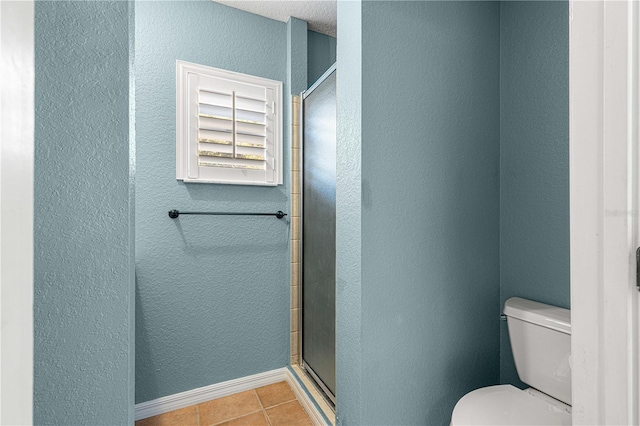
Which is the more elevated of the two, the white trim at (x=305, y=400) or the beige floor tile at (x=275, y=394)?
the white trim at (x=305, y=400)

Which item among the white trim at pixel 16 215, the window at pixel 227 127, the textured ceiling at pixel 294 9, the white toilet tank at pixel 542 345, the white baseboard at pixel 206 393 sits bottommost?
the white baseboard at pixel 206 393

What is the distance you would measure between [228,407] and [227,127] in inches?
60.3

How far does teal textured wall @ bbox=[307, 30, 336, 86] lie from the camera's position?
6.79 feet

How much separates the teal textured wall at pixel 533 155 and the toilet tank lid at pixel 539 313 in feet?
0.17

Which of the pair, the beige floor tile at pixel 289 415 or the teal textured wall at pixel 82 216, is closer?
the teal textured wall at pixel 82 216

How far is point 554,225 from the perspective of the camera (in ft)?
4.10

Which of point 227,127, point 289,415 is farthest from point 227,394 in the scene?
point 227,127

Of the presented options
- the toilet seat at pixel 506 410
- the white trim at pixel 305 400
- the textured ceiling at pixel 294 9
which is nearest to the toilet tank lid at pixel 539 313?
the toilet seat at pixel 506 410

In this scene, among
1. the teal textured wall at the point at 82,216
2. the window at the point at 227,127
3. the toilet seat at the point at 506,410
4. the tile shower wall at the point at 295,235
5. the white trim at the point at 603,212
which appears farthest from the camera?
the tile shower wall at the point at 295,235

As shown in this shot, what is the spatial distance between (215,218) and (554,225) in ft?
5.27

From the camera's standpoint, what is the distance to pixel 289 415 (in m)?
1.63

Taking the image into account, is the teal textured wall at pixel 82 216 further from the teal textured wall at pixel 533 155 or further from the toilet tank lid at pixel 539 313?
the teal textured wall at pixel 533 155

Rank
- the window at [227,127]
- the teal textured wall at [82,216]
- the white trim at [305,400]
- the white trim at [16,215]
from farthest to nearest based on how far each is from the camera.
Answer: the window at [227,127] < the white trim at [305,400] < the teal textured wall at [82,216] < the white trim at [16,215]

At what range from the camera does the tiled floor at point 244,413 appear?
1577 millimetres
